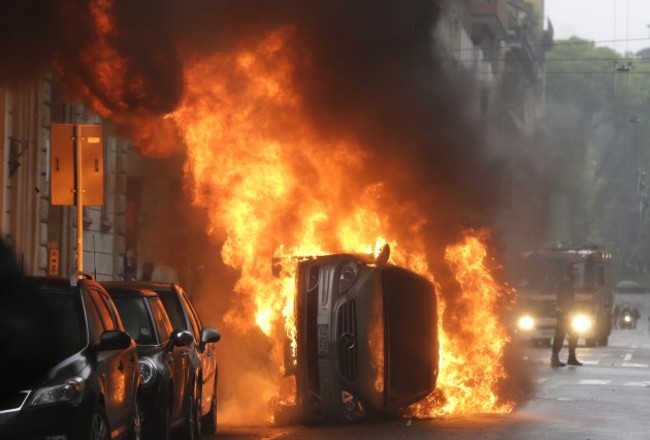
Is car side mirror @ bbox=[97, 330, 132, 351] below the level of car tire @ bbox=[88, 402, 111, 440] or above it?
above

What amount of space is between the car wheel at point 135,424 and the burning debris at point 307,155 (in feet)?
15.3

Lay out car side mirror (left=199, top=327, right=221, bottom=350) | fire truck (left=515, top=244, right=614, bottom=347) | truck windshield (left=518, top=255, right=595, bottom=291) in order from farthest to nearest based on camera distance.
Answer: truck windshield (left=518, top=255, right=595, bottom=291)
fire truck (left=515, top=244, right=614, bottom=347)
car side mirror (left=199, top=327, right=221, bottom=350)

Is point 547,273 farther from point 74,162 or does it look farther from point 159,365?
point 159,365

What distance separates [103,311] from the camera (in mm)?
13016

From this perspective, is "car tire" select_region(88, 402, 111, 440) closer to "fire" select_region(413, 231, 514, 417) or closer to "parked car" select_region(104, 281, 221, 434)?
"parked car" select_region(104, 281, 221, 434)

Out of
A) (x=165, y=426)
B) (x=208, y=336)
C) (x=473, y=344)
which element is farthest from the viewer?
(x=473, y=344)

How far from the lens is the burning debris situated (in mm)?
18672

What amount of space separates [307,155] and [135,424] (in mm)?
8084

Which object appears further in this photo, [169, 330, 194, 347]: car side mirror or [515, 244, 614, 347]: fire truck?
[515, 244, 614, 347]: fire truck

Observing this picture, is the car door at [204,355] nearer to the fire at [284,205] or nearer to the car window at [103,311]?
the fire at [284,205]

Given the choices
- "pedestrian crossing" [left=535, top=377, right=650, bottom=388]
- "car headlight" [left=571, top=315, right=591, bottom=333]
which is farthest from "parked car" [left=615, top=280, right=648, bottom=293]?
"pedestrian crossing" [left=535, top=377, right=650, bottom=388]

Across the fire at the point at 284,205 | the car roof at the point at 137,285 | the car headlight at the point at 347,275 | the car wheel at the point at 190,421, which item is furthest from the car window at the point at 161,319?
the fire at the point at 284,205

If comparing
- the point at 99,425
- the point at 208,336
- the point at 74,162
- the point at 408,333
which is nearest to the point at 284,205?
the point at 74,162

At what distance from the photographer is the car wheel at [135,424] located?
42.4 feet
